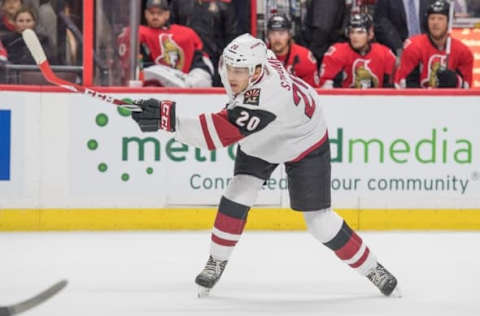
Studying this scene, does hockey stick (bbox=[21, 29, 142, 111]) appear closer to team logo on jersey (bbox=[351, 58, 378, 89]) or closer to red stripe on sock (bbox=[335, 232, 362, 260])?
red stripe on sock (bbox=[335, 232, 362, 260])

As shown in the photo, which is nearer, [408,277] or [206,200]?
[408,277]

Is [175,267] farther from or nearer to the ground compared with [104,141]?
nearer to the ground

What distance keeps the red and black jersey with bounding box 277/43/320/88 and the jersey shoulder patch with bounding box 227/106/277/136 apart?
2.57m

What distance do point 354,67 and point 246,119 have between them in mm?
2739

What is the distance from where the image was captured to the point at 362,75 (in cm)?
641

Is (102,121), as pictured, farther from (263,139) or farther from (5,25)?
(263,139)

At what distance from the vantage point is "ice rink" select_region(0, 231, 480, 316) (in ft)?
12.9

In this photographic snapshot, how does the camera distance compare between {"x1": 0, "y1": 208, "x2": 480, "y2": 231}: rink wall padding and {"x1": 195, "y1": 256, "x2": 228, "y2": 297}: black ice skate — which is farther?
{"x1": 0, "y1": 208, "x2": 480, "y2": 231}: rink wall padding

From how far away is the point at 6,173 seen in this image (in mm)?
5746

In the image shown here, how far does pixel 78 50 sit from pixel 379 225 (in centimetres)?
178

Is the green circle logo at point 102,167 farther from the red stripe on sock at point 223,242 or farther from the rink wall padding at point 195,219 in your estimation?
the red stripe on sock at point 223,242

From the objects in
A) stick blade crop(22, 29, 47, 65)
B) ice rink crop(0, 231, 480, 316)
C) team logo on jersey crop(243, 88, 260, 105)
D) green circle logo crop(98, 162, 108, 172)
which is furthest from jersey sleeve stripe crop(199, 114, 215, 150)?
green circle logo crop(98, 162, 108, 172)

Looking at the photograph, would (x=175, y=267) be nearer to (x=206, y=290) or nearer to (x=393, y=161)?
(x=206, y=290)

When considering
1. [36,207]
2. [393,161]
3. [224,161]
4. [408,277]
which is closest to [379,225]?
[393,161]
